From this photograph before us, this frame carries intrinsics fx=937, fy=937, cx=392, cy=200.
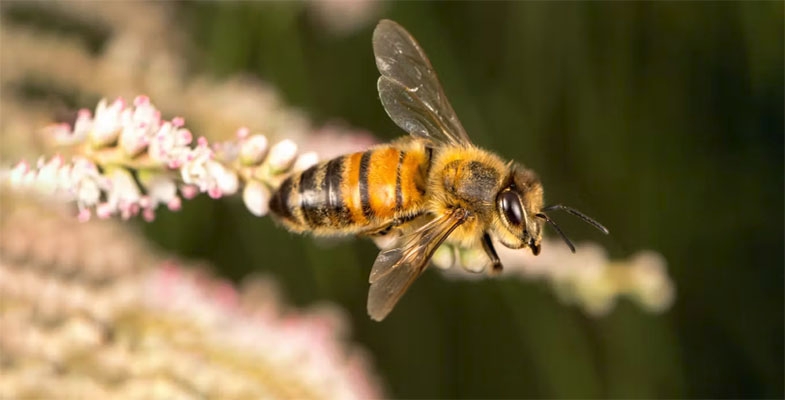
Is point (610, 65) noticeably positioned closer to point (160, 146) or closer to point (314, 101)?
point (314, 101)

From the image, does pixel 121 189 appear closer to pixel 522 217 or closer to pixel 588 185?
pixel 522 217

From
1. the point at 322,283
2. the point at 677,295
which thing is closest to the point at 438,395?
the point at 322,283

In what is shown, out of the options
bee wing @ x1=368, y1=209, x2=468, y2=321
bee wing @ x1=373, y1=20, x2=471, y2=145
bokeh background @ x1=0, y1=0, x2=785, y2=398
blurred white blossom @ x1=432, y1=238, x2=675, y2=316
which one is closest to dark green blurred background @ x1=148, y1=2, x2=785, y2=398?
bokeh background @ x1=0, y1=0, x2=785, y2=398

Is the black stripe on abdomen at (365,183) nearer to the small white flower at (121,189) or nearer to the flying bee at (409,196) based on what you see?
the flying bee at (409,196)

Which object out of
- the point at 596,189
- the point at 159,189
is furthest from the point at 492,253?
the point at 596,189

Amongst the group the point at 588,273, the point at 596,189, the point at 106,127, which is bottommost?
the point at 588,273

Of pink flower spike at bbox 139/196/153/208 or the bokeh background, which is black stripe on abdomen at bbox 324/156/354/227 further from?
the bokeh background

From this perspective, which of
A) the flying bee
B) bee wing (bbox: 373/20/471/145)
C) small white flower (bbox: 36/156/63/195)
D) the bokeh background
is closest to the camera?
small white flower (bbox: 36/156/63/195)
